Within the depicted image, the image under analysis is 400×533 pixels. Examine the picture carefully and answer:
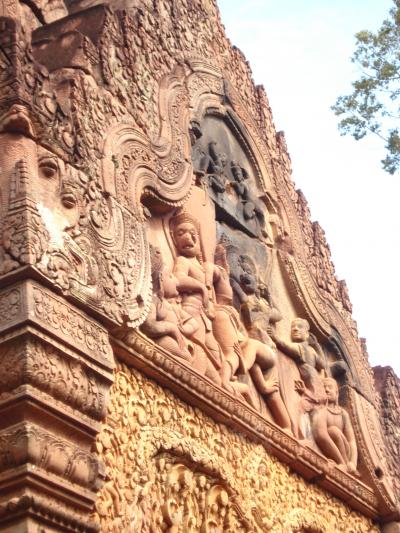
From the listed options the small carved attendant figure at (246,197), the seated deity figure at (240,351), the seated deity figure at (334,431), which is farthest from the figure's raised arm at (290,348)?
the small carved attendant figure at (246,197)

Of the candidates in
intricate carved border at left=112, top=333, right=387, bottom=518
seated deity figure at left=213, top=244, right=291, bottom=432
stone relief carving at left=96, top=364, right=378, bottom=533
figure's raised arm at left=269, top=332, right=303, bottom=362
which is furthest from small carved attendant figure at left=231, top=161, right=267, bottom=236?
stone relief carving at left=96, top=364, right=378, bottom=533

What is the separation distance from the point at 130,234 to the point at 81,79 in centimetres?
123

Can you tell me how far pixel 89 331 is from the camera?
6180mm

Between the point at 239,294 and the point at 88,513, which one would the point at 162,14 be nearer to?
the point at 239,294

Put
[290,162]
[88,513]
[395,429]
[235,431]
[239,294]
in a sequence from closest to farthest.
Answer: [88,513], [235,431], [239,294], [395,429], [290,162]

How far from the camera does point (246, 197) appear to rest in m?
9.88

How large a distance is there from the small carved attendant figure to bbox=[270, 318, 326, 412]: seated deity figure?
1.04 metres

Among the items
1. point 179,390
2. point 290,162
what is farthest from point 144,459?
point 290,162

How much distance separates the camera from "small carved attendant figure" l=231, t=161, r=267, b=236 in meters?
9.76

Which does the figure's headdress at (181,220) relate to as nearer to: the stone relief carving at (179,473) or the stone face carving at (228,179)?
the stone face carving at (228,179)

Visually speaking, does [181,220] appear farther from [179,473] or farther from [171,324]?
[179,473]

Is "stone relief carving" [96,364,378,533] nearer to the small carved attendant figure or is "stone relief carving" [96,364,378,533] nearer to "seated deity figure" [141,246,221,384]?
"seated deity figure" [141,246,221,384]

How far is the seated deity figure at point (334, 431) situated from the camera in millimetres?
Result: 9320

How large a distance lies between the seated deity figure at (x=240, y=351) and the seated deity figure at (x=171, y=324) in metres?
0.42
